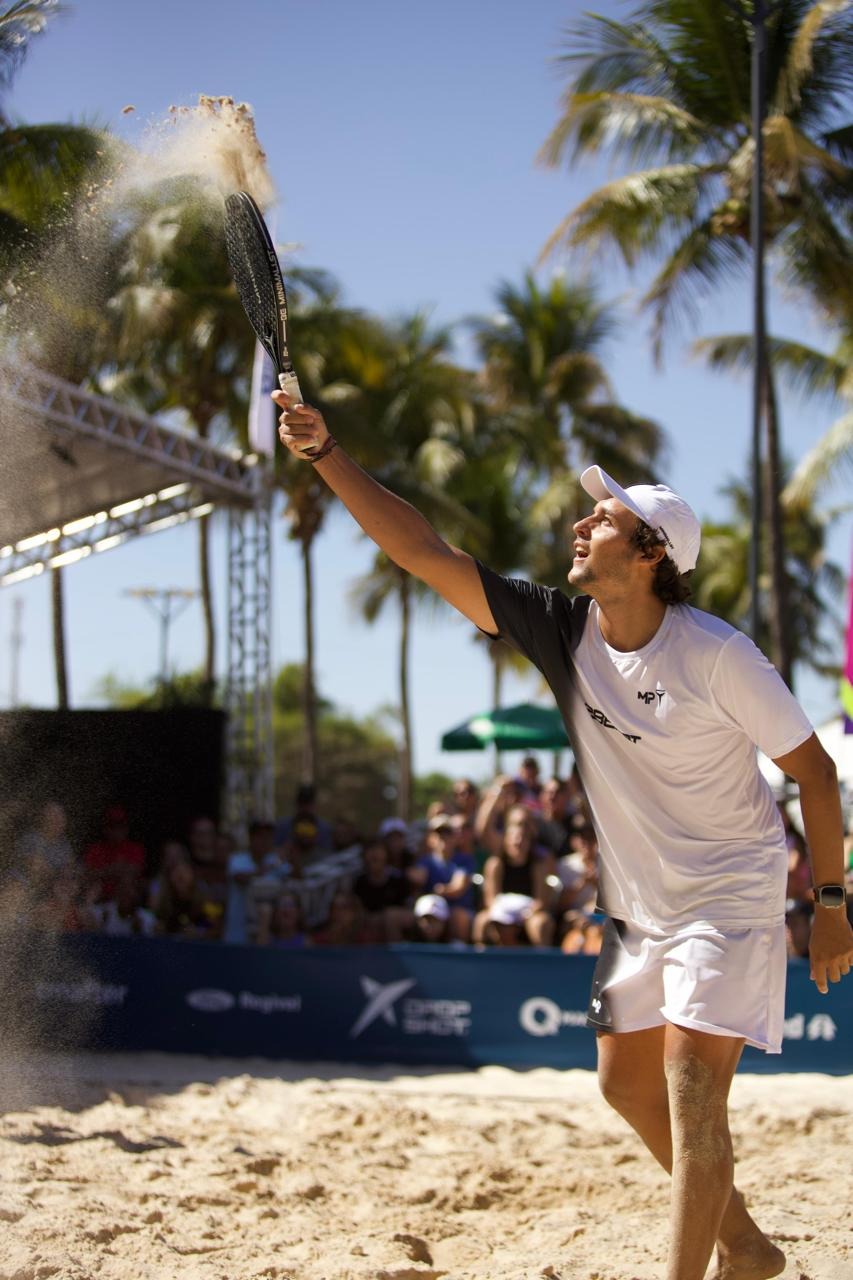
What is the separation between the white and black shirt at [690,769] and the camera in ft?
10.3

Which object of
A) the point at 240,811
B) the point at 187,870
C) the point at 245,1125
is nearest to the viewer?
the point at 245,1125

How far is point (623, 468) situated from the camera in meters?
29.7

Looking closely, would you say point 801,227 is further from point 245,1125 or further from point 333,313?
point 245,1125

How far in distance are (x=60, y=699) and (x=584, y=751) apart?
11.6 m

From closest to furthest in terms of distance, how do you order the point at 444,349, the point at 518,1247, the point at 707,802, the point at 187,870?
1. the point at 707,802
2. the point at 518,1247
3. the point at 187,870
4. the point at 444,349

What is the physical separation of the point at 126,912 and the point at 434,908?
2.01 meters

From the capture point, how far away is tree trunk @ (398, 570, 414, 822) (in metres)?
27.5

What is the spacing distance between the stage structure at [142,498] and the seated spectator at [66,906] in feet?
8.61

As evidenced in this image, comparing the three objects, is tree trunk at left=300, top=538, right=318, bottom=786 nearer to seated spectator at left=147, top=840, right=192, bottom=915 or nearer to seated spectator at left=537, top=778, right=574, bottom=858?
seated spectator at left=537, top=778, right=574, bottom=858

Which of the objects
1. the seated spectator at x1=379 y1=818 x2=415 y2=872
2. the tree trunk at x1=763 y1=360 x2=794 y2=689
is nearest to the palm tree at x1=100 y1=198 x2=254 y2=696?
the seated spectator at x1=379 y1=818 x2=415 y2=872

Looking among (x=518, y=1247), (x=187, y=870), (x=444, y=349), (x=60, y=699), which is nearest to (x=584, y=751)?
(x=518, y=1247)

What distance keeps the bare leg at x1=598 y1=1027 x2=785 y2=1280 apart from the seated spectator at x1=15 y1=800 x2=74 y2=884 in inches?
137

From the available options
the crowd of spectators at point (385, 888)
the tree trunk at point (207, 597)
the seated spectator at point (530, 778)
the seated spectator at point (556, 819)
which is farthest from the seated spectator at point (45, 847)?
the tree trunk at point (207, 597)

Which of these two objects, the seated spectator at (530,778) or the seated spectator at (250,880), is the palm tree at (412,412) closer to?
the seated spectator at (530,778)
